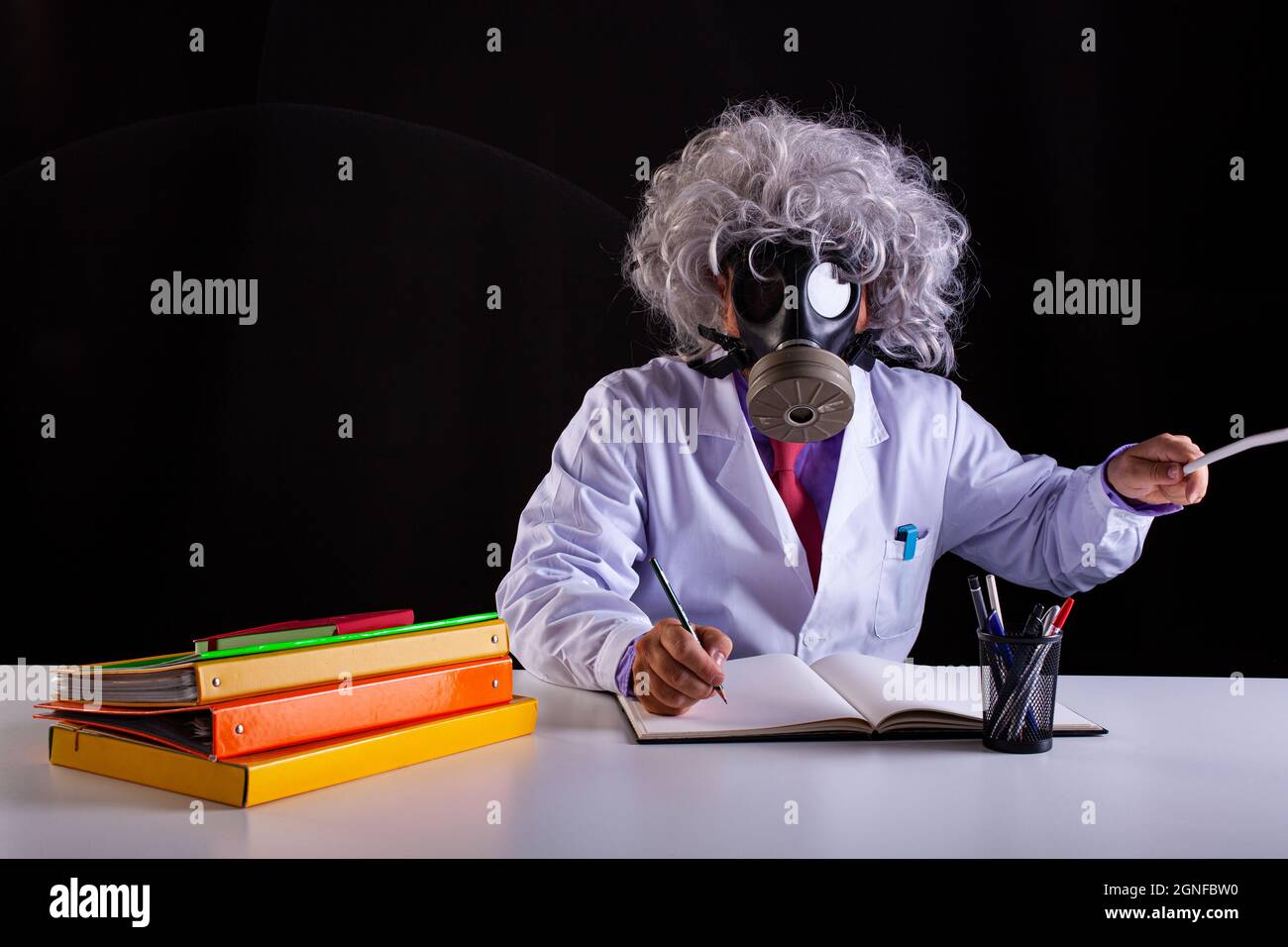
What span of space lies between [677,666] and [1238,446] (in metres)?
0.64

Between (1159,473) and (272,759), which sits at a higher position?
(1159,473)

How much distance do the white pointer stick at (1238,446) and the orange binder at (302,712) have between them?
2.66 feet

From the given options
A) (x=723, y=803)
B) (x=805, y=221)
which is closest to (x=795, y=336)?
(x=805, y=221)

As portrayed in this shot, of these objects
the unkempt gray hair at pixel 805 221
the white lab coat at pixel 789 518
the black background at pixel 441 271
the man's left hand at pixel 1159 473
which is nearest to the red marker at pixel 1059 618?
the man's left hand at pixel 1159 473

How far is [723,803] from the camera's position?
88cm

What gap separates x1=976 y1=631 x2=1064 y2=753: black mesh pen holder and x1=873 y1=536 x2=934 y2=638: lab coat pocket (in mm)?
719

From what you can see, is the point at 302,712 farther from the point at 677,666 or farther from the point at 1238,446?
the point at 1238,446

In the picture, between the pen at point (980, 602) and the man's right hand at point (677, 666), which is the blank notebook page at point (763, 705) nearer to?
the man's right hand at point (677, 666)

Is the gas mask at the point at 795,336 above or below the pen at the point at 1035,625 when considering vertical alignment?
above

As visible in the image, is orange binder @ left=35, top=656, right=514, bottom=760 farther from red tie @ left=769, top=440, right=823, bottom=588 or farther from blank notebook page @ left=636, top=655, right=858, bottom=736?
red tie @ left=769, top=440, right=823, bottom=588

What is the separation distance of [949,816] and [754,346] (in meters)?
0.79

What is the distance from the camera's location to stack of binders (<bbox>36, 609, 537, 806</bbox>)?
0.88m

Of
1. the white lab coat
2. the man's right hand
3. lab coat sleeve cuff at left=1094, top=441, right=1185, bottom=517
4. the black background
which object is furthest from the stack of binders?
the black background

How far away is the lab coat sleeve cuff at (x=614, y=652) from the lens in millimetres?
1242
